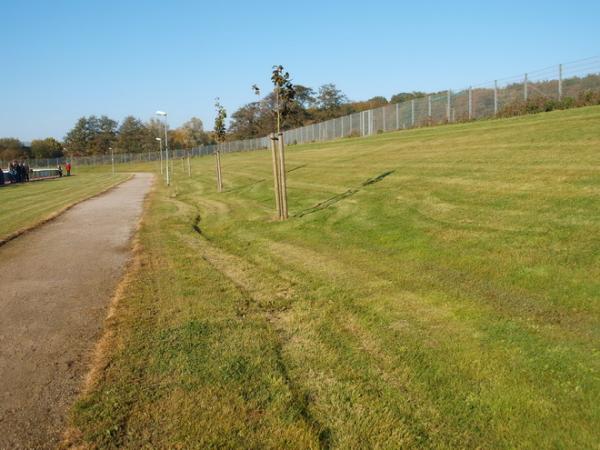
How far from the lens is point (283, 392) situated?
350cm

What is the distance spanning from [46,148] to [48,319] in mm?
109562

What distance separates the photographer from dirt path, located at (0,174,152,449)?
133 inches

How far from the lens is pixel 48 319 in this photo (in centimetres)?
539

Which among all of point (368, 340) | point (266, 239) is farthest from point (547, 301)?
point (266, 239)

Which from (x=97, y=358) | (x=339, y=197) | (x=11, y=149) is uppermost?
(x=11, y=149)

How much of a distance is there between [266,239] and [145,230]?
3.64 m

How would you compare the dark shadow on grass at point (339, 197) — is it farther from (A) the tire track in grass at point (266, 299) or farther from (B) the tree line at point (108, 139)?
(B) the tree line at point (108, 139)

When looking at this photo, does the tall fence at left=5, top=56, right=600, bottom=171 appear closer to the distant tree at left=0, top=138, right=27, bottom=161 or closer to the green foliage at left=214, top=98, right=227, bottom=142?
the green foliage at left=214, top=98, right=227, bottom=142

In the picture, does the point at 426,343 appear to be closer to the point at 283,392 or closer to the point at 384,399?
the point at 384,399

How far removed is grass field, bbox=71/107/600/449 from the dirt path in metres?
0.24

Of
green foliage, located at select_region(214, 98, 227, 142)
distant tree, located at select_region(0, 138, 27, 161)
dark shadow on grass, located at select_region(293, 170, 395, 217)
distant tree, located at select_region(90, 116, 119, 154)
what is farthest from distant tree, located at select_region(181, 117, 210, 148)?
dark shadow on grass, located at select_region(293, 170, 395, 217)

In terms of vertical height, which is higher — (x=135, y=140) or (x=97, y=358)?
(x=135, y=140)

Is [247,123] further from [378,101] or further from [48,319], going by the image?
[48,319]

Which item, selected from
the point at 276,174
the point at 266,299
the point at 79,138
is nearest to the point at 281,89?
the point at 276,174
